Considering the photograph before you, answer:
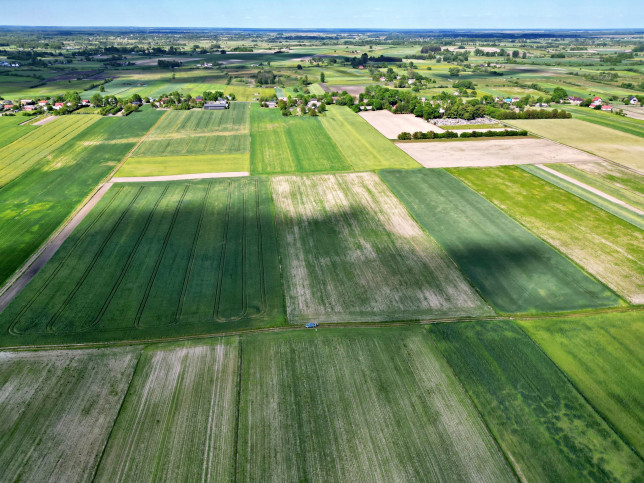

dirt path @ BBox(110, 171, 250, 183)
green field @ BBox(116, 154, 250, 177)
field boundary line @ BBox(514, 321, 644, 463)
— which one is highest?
green field @ BBox(116, 154, 250, 177)

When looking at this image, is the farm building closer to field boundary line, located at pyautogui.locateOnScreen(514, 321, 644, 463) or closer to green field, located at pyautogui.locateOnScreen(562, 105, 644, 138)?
green field, located at pyautogui.locateOnScreen(562, 105, 644, 138)

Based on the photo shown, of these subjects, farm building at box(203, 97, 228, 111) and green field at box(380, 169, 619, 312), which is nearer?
green field at box(380, 169, 619, 312)

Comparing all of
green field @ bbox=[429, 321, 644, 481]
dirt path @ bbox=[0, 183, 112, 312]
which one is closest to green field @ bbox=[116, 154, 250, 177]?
dirt path @ bbox=[0, 183, 112, 312]

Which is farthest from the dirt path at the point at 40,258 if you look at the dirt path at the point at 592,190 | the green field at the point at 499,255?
the dirt path at the point at 592,190

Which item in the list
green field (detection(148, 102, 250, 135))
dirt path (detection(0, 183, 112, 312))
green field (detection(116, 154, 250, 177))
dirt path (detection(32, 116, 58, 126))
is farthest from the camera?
dirt path (detection(32, 116, 58, 126))

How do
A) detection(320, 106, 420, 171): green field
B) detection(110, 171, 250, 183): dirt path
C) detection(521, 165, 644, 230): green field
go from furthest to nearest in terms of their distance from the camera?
detection(320, 106, 420, 171): green field < detection(110, 171, 250, 183): dirt path < detection(521, 165, 644, 230): green field

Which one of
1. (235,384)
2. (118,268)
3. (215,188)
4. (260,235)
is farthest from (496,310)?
(215,188)

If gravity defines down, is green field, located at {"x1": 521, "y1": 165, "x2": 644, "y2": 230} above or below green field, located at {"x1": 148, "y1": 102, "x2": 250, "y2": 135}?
below
